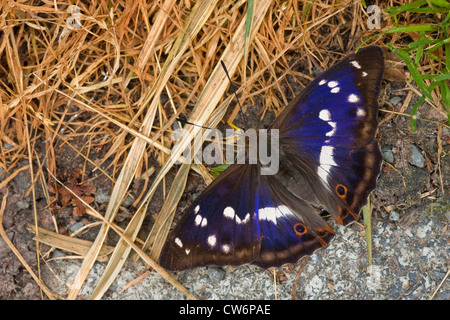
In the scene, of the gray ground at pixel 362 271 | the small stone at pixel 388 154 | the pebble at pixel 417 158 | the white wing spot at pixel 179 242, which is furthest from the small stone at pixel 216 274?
the pebble at pixel 417 158

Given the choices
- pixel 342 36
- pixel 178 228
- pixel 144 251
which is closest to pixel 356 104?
pixel 342 36

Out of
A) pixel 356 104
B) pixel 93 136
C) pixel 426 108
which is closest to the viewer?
pixel 356 104

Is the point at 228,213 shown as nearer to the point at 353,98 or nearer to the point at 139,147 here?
the point at 139,147

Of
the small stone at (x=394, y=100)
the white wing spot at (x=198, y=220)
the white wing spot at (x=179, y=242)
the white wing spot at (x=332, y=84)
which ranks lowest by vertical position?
the white wing spot at (x=179, y=242)

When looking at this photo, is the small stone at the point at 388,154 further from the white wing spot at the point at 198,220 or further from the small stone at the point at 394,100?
the white wing spot at the point at 198,220

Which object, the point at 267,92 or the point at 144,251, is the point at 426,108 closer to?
the point at 267,92

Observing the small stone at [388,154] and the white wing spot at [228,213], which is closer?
the white wing spot at [228,213]
